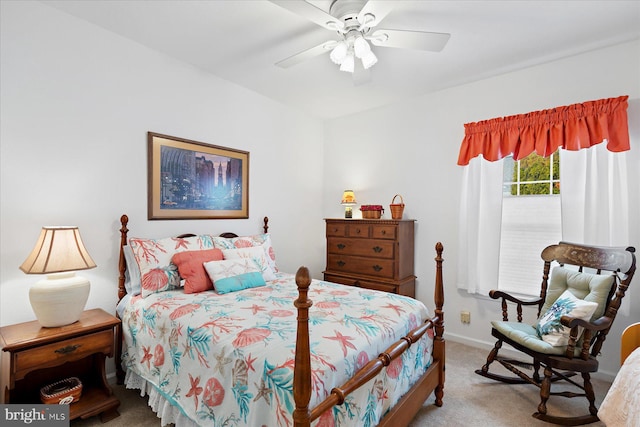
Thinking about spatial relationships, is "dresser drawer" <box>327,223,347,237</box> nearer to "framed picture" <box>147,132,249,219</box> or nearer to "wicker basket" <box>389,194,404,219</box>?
"wicker basket" <box>389,194,404,219</box>

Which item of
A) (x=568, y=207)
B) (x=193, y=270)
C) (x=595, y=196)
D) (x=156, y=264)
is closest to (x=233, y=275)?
(x=193, y=270)

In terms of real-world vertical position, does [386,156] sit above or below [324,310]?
above

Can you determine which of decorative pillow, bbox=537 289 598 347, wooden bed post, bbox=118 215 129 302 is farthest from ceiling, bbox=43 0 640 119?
decorative pillow, bbox=537 289 598 347

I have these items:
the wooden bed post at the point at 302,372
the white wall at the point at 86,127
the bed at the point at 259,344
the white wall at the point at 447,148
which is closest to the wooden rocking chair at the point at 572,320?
the white wall at the point at 447,148

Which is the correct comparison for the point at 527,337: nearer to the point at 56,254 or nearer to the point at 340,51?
the point at 340,51


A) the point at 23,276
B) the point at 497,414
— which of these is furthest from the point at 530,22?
the point at 23,276

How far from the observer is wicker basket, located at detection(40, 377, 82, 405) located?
183cm

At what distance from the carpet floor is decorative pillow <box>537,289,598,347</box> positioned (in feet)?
1.60

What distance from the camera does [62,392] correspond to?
1870mm

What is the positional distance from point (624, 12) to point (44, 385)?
184 inches

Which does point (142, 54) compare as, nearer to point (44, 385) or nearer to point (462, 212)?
point (44, 385)

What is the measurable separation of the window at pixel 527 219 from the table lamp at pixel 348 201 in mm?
1694

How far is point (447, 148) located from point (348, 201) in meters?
1.32

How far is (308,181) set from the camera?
4289mm
